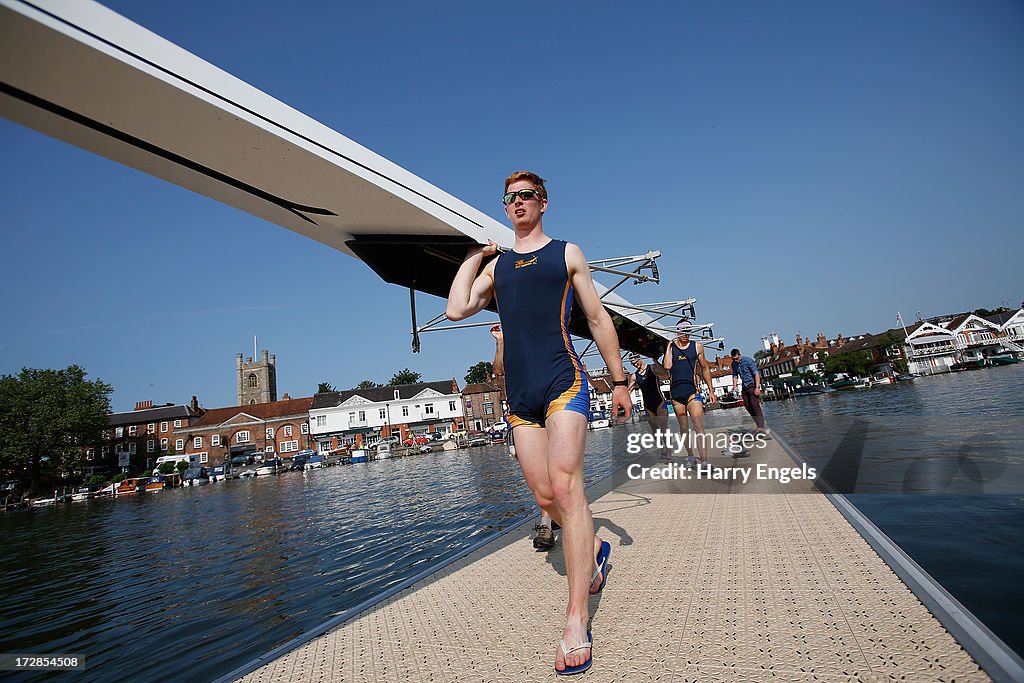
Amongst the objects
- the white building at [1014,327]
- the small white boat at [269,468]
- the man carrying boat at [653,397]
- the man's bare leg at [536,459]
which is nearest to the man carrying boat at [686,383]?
the man carrying boat at [653,397]

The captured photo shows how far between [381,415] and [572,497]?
62557 millimetres

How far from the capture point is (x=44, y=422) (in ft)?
149

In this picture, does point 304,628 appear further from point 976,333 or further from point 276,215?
point 976,333

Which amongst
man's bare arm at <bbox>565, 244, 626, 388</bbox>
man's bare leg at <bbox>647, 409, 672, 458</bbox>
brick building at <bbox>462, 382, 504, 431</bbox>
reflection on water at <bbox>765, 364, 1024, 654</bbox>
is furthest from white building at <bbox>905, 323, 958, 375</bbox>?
man's bare arm at <bbox>565, 244, 626, 388</bbox>

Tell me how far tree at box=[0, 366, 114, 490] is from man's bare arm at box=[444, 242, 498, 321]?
60.1 meters

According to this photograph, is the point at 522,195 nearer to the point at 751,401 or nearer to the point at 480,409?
the point at 751,401

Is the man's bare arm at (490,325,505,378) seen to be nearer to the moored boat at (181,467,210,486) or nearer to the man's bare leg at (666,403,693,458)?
the man's bare leg at (666,403,693,458)

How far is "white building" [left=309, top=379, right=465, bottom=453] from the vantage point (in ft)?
199

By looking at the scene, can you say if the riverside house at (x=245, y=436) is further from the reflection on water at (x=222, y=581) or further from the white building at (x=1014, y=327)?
the white building at (x=1014, y=327)

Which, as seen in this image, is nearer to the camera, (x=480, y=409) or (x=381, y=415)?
(x=381, y=415)

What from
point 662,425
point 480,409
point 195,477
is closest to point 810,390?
point 480,409

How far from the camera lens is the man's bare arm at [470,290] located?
2.57 m

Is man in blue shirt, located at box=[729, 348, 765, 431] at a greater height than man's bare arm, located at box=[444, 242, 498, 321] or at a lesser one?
lesser

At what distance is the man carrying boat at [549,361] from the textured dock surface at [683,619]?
0.93 feet
